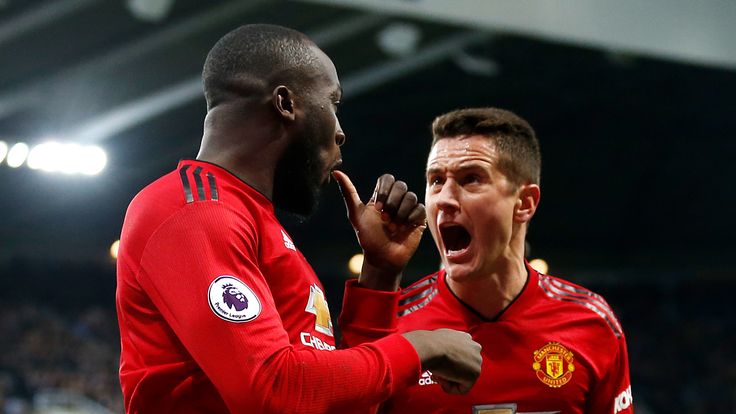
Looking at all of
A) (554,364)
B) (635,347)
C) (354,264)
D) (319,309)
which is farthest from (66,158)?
(635,347)

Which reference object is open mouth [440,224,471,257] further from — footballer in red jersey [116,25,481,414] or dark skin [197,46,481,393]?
dark skin [197,46,481,393]

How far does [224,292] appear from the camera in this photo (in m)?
1.81

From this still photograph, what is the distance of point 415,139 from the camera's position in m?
15.5

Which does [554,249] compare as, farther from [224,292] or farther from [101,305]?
[224,292]

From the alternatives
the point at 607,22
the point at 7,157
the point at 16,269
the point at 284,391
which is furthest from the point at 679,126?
the point at 284,391

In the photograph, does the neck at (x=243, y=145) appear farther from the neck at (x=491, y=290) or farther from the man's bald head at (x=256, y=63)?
the neck at (x=491, y=290)

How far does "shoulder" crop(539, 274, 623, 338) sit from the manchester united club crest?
0.55 ft

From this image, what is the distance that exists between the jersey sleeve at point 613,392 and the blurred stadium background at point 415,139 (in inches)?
174

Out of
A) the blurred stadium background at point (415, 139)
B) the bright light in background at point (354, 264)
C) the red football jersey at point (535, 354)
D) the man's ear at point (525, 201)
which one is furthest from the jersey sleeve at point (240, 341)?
the bright light in background at point (354, 264)

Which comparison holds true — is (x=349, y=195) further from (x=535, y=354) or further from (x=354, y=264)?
(x=354, y=264)

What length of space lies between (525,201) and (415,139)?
12382 millimetres

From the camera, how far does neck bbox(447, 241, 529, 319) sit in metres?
3.08

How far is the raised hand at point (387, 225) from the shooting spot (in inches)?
95.1

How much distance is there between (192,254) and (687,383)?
16712 millimetres
